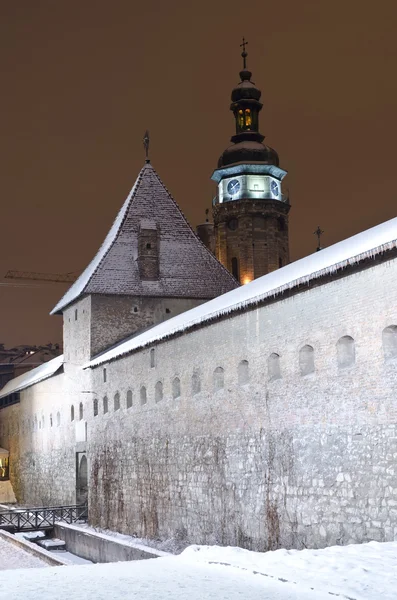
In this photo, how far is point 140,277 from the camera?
89.0 feet

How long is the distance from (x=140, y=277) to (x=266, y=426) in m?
12.6

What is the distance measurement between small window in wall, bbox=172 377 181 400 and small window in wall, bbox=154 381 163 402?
81 centimetres

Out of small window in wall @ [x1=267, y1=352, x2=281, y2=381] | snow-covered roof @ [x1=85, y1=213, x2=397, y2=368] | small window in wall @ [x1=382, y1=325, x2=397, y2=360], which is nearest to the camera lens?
small window in wall @ [x1=382, y1=325, x2=397, y2=360]

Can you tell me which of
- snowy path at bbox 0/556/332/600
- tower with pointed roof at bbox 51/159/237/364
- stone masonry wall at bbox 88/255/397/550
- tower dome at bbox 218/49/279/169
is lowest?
snowy path at bbox 0/556/332/600

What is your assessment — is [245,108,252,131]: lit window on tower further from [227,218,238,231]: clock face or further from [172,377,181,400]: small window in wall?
[172,377,181,400]: small window in wall

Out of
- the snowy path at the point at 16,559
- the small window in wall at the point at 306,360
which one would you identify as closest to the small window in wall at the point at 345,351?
the small window in wall at the point at 306,360

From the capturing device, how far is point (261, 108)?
176ft

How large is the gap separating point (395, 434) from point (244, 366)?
193 inches

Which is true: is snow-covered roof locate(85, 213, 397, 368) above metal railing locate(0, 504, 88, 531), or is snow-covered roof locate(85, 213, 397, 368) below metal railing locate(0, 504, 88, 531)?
above

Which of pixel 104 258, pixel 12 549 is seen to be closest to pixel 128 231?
pixel 104 258

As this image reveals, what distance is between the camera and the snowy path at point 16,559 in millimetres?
18938

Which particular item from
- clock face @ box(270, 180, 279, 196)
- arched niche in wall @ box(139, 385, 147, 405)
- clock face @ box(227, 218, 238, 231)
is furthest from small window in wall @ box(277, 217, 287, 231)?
arched niche in wall @ box(139, 385, 147, 405)

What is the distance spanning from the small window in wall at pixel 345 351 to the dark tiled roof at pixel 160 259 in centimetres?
1394

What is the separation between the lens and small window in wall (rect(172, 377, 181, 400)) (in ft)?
62.7
